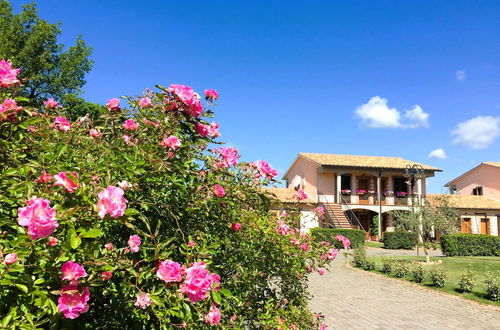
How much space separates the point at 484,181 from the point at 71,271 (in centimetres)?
4489

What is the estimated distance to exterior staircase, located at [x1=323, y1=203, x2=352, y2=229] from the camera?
28.6 metres

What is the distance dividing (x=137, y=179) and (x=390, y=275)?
44.3ft

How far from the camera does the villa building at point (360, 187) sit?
32219mm

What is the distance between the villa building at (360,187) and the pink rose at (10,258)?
3002cm

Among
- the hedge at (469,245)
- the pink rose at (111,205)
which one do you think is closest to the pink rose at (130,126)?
the pink rose at (111,205)

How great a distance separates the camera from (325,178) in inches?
1320

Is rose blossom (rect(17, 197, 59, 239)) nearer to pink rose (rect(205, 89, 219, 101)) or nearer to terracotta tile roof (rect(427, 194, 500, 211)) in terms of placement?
pink rose (rect(205, 89, 219, 101))

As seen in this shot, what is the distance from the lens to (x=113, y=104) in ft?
9.36

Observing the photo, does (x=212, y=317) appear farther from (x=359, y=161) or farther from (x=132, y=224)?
(x=359, y=161)

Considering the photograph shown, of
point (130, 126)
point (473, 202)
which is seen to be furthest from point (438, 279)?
point (473, 202)

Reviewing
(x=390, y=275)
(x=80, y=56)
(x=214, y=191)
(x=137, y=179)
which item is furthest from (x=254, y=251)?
(x=80, y=56)

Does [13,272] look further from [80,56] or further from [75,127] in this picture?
[80,56]

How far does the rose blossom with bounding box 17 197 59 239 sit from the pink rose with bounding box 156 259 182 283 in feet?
1.83

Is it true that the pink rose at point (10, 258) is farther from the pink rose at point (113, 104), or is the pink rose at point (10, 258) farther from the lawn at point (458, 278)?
the lawn at point (458, 278)
